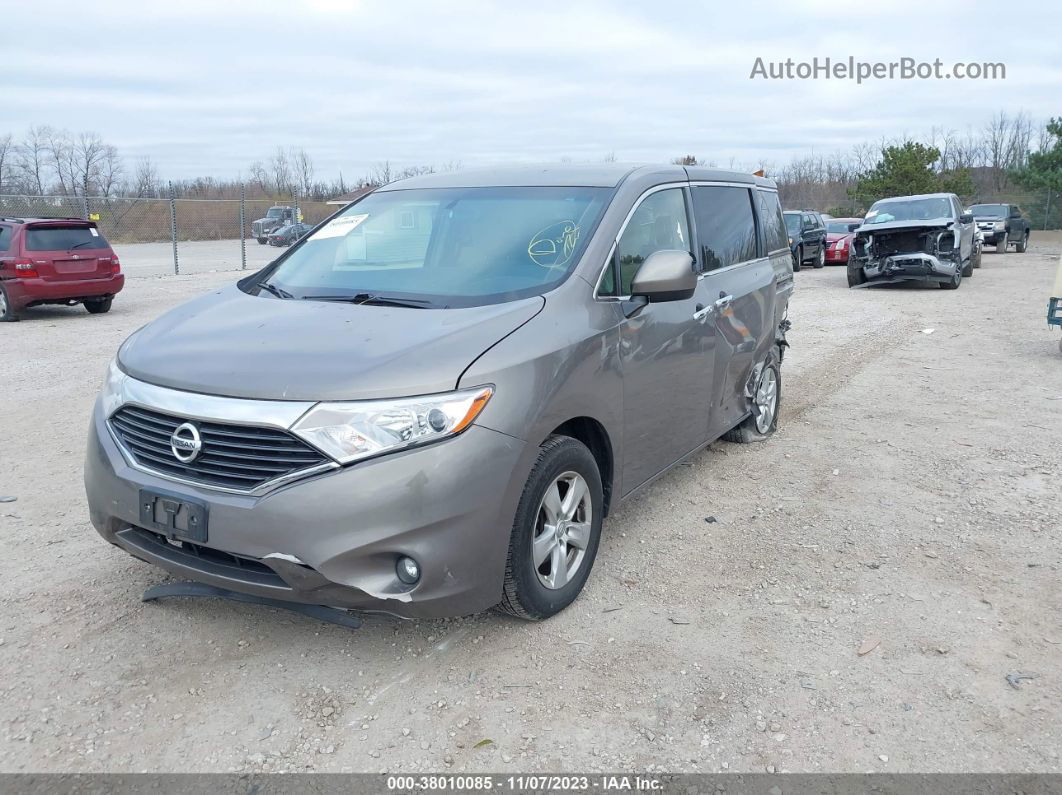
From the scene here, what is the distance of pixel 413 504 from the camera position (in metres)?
2.93

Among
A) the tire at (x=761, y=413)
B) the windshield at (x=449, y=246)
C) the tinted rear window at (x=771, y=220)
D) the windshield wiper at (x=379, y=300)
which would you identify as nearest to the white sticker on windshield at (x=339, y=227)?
the windshield at (x=449, y=246)

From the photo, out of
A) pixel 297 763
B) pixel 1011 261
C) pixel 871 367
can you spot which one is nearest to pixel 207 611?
pixel 297 763

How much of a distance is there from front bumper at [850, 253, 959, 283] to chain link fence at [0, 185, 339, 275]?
12.8 meters

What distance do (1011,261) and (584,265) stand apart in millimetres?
26316

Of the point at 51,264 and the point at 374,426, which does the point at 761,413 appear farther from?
the point at 51,264

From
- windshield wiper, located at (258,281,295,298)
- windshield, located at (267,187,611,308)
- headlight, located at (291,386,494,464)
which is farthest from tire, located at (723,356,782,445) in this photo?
headlight, located at (291,386,494,464)

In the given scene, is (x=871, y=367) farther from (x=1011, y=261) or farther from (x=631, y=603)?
(x=1011, y=261)

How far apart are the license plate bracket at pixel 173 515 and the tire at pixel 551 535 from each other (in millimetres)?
1118

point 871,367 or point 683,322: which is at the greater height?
point 683,322

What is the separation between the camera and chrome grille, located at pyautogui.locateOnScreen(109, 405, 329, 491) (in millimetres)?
2961

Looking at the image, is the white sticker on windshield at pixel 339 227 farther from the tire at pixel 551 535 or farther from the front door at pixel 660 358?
the tire at pixel 551 535

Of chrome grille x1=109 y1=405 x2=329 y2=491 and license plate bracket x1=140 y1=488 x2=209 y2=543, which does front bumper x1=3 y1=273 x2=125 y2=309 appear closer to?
chrome grille x1=109 y1=405 x2=329 y2=491

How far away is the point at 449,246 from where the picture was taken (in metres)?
4.20

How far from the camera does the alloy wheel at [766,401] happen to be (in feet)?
20.6
